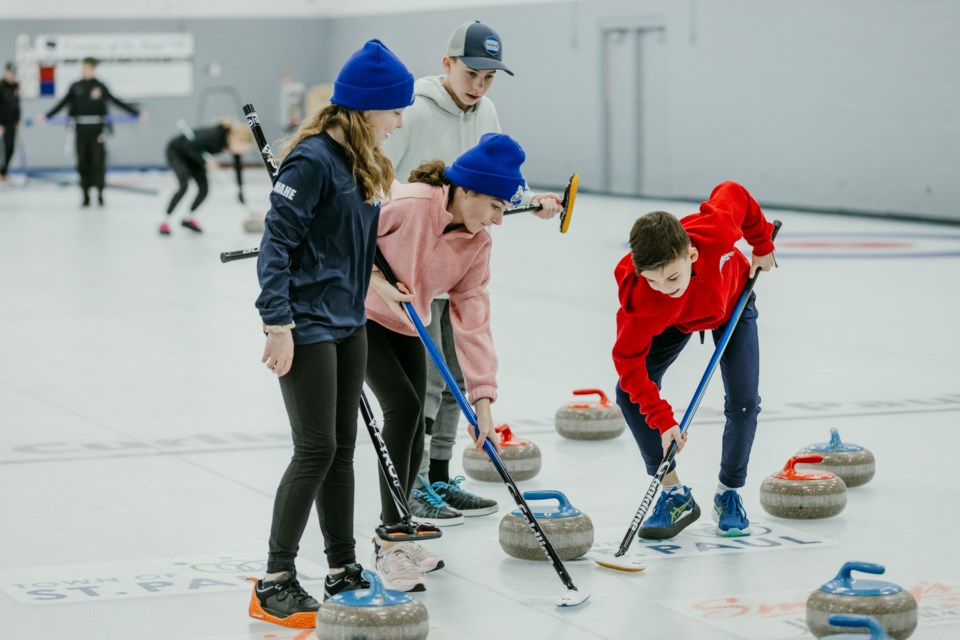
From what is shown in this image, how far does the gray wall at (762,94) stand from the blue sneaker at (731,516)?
12639 mm

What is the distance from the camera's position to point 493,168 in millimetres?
4266

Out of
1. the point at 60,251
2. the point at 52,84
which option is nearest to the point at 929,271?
the point at 60,251

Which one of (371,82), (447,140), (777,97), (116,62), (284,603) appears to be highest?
(116,62)

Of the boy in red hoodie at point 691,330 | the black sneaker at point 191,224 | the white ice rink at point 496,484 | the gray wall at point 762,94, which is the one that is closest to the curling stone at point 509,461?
the white ice rink at point 496,484

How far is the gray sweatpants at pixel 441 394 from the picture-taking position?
4.95 m

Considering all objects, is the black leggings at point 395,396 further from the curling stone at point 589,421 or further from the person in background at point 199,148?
the person in background at point 199,148

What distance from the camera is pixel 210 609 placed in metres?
4.09

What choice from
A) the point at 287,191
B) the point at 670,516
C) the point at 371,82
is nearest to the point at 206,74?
the point at 670,516

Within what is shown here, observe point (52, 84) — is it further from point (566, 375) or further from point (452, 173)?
point (452, 173)

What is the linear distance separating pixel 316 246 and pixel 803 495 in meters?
2.02

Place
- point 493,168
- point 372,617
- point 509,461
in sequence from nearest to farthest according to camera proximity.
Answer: point 372,617, point 493,168, point 509,461

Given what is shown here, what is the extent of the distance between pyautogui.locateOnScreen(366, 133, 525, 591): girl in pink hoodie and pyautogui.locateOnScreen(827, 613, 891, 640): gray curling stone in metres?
1.21

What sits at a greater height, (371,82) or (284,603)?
(371,82)

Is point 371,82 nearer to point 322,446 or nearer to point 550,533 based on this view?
point 322,446
